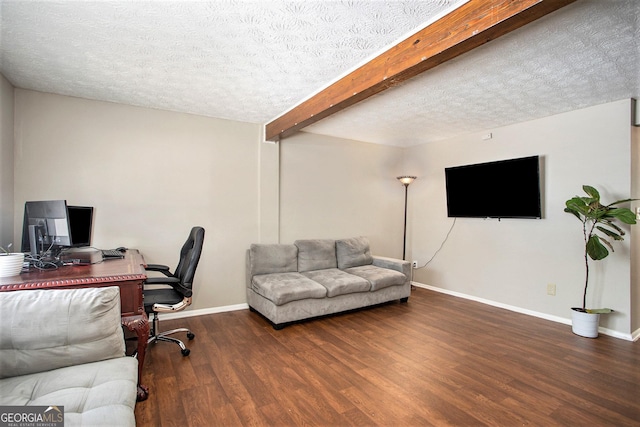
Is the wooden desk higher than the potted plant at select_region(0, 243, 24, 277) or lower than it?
lower

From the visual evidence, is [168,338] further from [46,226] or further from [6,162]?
[6,162]

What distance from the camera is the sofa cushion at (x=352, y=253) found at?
15.0 ft

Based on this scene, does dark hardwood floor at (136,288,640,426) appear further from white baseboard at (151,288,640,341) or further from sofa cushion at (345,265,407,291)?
Answer: sofa cushion at (345,265,407,291)

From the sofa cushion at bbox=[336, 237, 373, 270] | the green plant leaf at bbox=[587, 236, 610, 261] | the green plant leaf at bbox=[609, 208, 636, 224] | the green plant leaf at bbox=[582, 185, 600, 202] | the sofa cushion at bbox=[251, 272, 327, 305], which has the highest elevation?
the green plant leaf at bbox=[582, 185, 600, 202]

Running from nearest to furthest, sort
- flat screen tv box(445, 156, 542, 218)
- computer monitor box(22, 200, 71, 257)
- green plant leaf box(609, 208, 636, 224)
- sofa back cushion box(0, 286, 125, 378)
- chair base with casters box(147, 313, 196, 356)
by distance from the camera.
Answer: sofa back cushion box(0, 286, 125, 378) → computer monitor box(22, 200, 71, 257) → chair base with casters box(147, 313, 196, 356) → green plant leaf box(609, 208, 636, 224) → flat screen tv box(445, 156, 542, 218)

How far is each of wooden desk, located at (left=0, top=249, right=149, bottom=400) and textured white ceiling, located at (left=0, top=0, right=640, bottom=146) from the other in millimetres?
1570

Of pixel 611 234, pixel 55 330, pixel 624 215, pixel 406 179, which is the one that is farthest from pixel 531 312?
pixel 55 330

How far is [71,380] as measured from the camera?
1436 mm

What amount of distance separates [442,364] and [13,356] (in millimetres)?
2770

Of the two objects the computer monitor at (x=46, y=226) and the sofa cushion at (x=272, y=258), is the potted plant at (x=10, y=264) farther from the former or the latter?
the sofa cushion at (x=272, y=258)

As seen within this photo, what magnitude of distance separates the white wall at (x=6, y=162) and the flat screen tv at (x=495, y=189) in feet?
16.8

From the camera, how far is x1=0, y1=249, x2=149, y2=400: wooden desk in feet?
6.02

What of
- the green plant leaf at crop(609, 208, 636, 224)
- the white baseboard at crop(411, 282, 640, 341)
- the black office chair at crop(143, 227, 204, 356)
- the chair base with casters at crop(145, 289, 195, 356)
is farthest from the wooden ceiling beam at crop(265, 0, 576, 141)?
the white baseboard at crop(411, 282, 640, 341)

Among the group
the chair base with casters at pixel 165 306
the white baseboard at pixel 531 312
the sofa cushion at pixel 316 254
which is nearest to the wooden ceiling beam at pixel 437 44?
the sofa cushion at pixel 316 254
